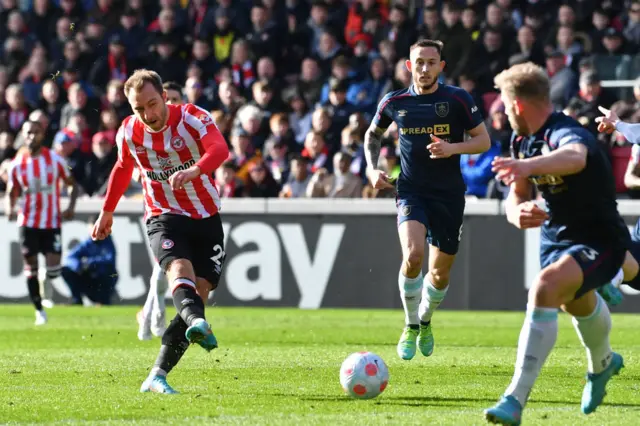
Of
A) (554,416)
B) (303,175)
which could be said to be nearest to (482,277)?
(303,175)

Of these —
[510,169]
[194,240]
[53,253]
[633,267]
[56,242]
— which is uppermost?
[510,169]

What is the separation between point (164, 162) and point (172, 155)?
0.23 ft

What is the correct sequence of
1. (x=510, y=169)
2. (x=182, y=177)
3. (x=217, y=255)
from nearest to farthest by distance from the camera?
(x=510, y=169)
(x=182, y=177)
(x=217, y=255)

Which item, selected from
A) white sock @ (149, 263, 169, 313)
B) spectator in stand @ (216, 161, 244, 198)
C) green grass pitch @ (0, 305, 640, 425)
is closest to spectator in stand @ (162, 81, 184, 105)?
white sock @ (149, 263, 169, 313)

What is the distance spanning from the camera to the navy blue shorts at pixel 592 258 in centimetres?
633

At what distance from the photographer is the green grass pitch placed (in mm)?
7000

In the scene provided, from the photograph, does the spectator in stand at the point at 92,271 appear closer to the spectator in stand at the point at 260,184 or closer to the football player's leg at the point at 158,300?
the spectator in stand at the point at 260,184

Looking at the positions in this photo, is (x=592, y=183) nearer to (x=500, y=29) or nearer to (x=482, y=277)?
(x=482, y=277)

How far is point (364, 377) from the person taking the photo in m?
7.61

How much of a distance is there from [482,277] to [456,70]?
3.58m

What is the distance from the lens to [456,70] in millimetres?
18938

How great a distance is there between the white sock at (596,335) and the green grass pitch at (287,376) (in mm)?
295

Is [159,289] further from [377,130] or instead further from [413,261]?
[413,261]

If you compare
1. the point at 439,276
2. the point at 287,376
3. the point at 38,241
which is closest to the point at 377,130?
the point at 439,276
